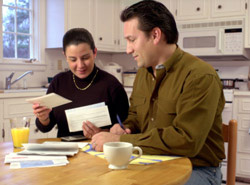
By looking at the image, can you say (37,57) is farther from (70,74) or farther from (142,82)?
(142,82)

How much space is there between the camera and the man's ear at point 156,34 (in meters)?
1.39

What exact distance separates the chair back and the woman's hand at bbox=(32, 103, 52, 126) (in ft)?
2.73

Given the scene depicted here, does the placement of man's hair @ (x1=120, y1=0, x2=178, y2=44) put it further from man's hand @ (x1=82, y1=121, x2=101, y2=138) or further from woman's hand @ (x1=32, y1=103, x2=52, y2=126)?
woman's hand @ (x1=32, y1=103, x2=52, y2=126)

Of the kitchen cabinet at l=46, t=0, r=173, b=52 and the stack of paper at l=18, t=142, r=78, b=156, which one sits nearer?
the stack of paper at l=18, t=142, r=78, b=156

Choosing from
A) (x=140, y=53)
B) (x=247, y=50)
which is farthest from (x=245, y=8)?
(x=140, y=53)

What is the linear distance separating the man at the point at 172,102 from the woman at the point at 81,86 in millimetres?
335

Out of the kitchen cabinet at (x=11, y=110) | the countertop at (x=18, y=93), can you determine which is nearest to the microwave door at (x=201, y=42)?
the countertop at (x=18, y=93)

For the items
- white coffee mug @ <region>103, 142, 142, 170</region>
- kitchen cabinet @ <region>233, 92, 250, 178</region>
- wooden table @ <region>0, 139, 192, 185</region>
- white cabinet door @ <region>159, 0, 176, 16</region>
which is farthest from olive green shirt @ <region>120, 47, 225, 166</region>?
white cabinet door @ <region>159, 0, 176, 16</region>

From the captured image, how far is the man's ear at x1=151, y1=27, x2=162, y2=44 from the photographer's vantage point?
1.39m

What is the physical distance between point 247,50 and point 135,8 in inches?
117

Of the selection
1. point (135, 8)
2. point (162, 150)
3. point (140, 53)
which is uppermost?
point (135, 8)

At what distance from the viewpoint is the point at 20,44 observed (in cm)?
392

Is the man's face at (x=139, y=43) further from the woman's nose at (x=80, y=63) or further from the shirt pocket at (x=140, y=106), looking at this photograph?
the woman's nose at (x=80, y=63)

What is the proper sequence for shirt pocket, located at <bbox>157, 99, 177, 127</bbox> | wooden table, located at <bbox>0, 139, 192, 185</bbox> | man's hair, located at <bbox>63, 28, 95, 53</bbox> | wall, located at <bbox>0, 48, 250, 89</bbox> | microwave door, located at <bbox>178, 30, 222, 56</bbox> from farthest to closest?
microwave door, located at <bbox>178, 30, 222, 56</bbox>
wall, located at <bbox>0, 48, 250, 89</bbox>
man's hair, located at <bbox>63, 28, 95, 53</bbox>
shirt pocket, located at <bbox>157, 99, 177, 127</bbox>
wooden table, located at <bbox>0, 139, 192, 185</bbox>
